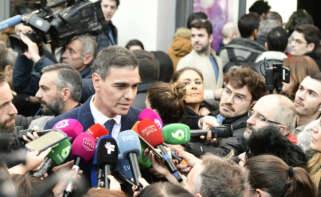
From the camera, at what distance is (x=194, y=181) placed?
8.57 ft

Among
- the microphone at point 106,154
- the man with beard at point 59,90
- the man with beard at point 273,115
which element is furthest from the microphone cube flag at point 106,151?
the man with beard at point 59,90

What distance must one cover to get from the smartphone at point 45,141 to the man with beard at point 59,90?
6.58 ft

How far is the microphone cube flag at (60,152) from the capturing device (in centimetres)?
257

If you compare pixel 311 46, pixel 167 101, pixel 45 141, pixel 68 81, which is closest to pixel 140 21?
pixel 311 46

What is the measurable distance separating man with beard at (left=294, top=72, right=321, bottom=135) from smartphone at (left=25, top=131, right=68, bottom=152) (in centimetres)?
229

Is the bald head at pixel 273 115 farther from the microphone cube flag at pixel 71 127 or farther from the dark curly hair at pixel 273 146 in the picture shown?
the microphone cube flag at pixel 71 127

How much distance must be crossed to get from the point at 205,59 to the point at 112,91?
11.1 feet

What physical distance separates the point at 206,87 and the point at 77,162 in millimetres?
3721

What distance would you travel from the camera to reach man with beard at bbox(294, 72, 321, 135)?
4.24m

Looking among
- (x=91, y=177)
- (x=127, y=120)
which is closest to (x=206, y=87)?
(x=127, y=120)

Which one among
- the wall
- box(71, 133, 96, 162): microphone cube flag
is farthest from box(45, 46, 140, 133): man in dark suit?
the wall

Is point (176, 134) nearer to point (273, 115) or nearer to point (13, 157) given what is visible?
point (273, 115)

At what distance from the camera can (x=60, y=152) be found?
258 cm

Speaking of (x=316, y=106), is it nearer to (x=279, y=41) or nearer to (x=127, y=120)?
(x=127, y=120)
